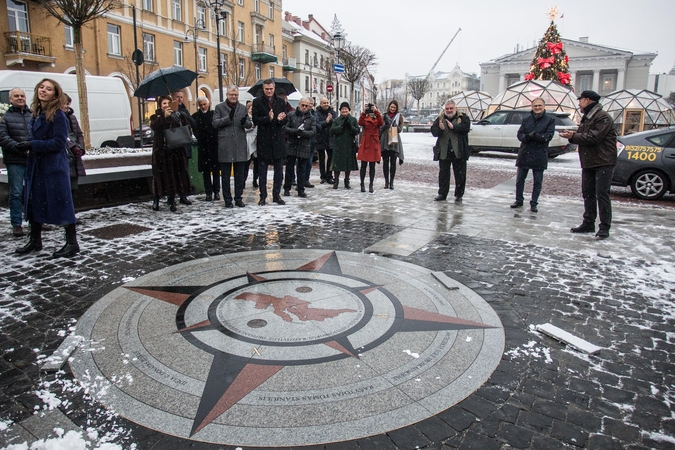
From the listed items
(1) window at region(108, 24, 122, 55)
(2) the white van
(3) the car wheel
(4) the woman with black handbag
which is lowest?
(3) the car wheel

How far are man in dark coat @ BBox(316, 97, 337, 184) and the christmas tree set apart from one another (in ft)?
85.8

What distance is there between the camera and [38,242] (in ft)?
18.3

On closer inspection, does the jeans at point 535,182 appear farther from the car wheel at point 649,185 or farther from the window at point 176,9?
the window at point 176,9

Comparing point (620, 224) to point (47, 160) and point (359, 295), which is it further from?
point (47, 160)

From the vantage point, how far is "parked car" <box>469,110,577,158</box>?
749 inches

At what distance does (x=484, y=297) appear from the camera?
425 cm

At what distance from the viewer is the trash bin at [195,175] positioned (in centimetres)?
960

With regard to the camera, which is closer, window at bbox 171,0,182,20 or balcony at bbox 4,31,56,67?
balcony at bbox 4,31,56,67

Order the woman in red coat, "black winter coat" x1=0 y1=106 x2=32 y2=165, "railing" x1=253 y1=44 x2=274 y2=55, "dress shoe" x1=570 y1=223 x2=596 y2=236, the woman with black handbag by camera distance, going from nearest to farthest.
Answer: "black winter coat" x1=0 y1=106 x2=32 y2=165, "dress shoe" x1=570 y1=223 x2=596 y2=236, the woman with black handbag, the woman in red coat, "railing" x1=253 y1=44 x2=274 y2=55

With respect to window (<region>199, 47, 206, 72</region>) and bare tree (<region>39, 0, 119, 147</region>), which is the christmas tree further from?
bare tree (<region>39, 0, 119, 147</region>)

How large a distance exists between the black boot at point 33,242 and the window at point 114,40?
2878cm

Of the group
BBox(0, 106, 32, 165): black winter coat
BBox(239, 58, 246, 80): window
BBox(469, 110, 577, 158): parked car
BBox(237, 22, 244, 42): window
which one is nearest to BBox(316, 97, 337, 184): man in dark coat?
BBox(0, 106, 32, 165): black winter coat

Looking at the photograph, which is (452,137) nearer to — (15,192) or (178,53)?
(15,192)

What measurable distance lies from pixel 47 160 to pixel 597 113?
7.05 m
